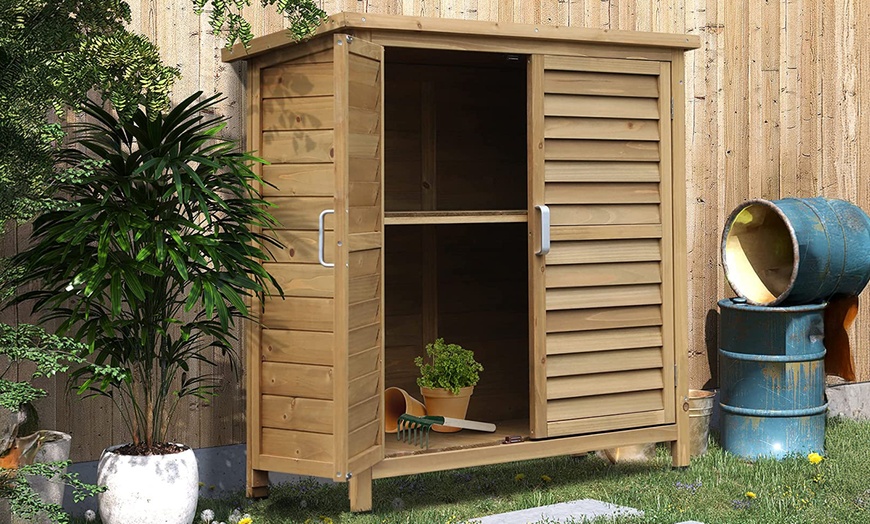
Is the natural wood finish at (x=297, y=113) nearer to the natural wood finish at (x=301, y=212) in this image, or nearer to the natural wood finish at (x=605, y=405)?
the natural wood finish at (x=301, y=212)

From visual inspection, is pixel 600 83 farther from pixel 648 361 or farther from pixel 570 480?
pixel 570 480

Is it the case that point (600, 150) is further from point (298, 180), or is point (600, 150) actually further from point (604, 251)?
point (298, 180)

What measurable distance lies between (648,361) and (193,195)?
6.33ft

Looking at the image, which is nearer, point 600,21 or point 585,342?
point 585,342

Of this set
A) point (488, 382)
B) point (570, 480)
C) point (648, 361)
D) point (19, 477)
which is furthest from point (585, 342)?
point (19, 477)

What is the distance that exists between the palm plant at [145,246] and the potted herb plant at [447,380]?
0.98 metres

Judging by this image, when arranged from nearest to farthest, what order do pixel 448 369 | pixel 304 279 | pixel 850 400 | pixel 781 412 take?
pixel 304 279, pixel 448 369, pixel 781 412, pixel 850 400

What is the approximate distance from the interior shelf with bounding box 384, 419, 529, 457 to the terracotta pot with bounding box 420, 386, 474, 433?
10 centimetres

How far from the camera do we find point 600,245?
4.30 meters

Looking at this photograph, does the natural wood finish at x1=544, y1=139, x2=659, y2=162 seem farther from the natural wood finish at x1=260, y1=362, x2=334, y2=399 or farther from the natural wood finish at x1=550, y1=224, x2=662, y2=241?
the natural wood finish at x1=260, y1=362, x2=334, y2=399

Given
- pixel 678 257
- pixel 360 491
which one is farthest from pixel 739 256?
pixel 360 491

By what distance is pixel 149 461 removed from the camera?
352 cm

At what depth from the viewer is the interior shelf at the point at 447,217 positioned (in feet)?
13.0

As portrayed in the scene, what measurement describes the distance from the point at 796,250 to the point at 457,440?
1710 millimetres
